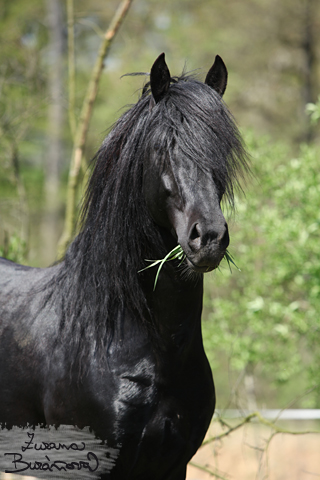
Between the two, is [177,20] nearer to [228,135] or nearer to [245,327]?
[245,327]

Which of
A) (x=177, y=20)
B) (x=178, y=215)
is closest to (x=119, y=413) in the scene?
(x=178, y=215)

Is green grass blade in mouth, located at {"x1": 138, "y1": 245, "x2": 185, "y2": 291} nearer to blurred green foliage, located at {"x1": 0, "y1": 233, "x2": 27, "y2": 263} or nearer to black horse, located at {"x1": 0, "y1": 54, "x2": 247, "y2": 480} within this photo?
black horse, located at {"x1": 0, "y1": 54, "x2": 247, "y2": 480}

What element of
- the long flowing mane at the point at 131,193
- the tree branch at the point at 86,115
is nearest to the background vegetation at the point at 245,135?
the tree branch at the point at 86,115

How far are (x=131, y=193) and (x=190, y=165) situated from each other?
0.33m

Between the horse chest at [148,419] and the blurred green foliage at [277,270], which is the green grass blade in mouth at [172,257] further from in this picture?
the blurred green foliage at [277,270]

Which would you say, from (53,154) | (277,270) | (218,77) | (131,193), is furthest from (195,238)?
(53,154)

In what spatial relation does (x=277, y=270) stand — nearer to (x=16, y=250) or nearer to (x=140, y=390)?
(x=16, y=250)

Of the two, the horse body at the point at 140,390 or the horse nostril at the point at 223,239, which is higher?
the horse nostril at the point at 223,239

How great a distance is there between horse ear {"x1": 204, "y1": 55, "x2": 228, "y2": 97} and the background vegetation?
222 centimetres

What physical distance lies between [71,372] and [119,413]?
30 centimetres

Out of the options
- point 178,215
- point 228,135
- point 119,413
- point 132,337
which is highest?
point 228,135

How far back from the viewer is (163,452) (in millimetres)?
2113

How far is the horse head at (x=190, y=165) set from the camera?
1829 mm

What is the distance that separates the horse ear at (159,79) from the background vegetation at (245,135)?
8.02 ft
